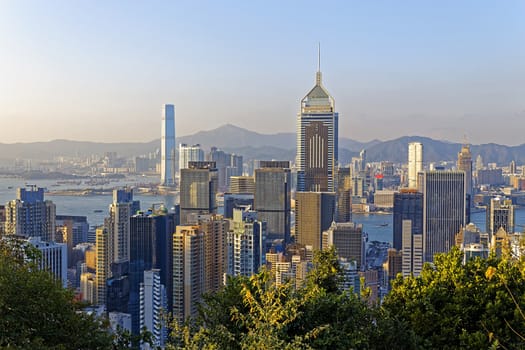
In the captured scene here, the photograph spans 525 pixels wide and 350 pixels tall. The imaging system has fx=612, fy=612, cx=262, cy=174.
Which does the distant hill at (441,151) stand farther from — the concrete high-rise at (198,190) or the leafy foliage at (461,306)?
the leafy foliage at (461,306)

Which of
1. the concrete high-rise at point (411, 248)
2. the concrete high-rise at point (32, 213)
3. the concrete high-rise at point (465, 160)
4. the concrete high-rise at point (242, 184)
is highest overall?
the concrete high-rise at point (465, 160)

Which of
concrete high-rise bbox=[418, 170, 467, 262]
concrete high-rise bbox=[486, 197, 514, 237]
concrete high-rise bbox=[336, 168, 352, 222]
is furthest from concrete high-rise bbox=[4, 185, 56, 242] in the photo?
concrete high-rise bbox=[486, 197, 514, 237]

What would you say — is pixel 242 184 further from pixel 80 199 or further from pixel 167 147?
pixel 80 199

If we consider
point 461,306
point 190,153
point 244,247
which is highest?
point 190,153

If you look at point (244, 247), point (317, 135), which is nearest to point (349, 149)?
point (317, 135)

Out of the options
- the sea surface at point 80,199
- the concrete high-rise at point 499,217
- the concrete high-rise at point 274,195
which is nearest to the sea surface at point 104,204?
the sea surface at point 80,199

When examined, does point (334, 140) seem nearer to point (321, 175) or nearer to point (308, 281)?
point (321, 175)
